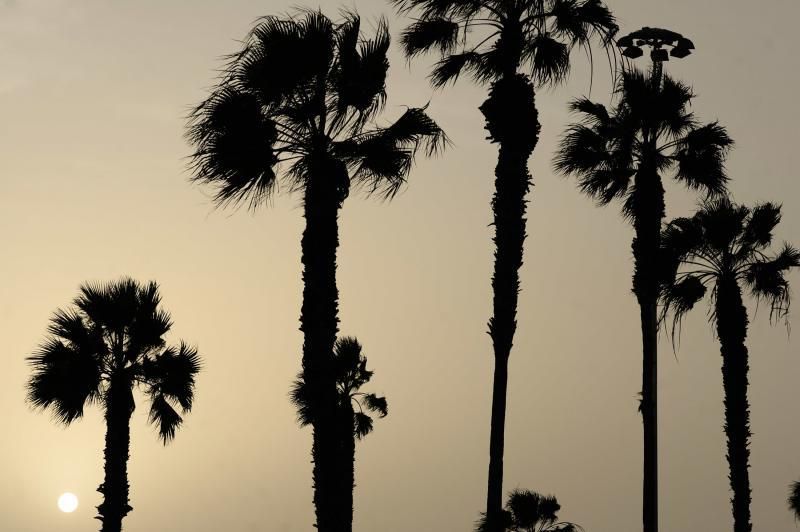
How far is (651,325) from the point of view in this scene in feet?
137

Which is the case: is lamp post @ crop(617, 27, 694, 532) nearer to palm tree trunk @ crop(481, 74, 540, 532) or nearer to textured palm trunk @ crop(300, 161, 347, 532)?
palm tree trunk @ crop(481, 74, 540, 532)

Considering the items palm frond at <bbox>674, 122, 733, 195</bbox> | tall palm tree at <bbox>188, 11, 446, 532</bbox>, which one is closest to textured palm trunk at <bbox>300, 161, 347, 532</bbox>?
tall palm tree at <bbox>188, 11, 446, 532</bbox>

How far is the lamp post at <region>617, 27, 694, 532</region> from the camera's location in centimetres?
3959

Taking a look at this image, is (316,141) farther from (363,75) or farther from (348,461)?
(348,461)

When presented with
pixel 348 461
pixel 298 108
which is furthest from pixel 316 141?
pixel 348 461

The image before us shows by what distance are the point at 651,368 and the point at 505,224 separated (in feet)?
32.4

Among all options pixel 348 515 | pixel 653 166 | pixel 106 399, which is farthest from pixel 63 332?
pixel 653 166

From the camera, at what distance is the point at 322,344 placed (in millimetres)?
29156

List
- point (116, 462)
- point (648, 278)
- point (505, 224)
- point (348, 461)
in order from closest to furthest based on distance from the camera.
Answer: point (505, 224), point (116, 462), point (648, 278), point (348, 461)

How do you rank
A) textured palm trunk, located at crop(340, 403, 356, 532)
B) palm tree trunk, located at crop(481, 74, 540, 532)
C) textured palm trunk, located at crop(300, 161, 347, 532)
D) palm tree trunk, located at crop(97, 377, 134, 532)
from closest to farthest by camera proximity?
textured palm trunk, located at crop(300, 161, 347, 532) → palm tree trunk, located at crop(481, 74, 540, 532) → palm tree trunk, located at crop(97, 377, 134, 532) → textured palm trunk, located at crop(340, 403, 356, 532)

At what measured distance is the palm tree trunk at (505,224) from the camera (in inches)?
1314

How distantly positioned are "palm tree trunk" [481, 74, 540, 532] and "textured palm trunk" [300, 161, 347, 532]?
16.3ft

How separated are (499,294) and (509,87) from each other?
196 inches

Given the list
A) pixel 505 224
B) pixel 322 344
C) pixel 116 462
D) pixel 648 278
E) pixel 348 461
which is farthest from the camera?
pixel 348 461
